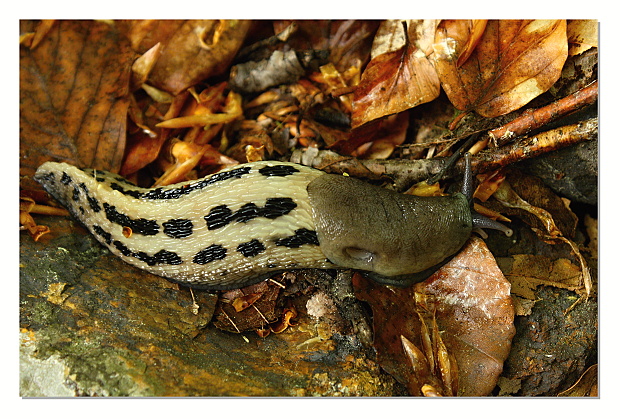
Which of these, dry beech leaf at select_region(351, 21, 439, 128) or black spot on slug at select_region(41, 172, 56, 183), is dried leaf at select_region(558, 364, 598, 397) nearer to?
dry beech leaf at select_region(351, 21, 439, 128)

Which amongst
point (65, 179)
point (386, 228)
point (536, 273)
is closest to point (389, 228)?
Answer: point (386, 228)

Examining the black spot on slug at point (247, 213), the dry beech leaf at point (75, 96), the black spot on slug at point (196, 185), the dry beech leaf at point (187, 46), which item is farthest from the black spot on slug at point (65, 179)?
the black spot on slug at point (247, 213)

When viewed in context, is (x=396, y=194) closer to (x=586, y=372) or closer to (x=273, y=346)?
(x=273, y=346)

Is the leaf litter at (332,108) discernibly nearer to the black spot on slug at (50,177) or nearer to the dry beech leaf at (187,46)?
the dry beech leaf at (187,46)

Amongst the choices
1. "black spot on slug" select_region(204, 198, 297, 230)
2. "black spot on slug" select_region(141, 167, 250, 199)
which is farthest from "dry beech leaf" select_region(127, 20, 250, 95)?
"black spot on slug" select_region(204, 198, 297, 230)

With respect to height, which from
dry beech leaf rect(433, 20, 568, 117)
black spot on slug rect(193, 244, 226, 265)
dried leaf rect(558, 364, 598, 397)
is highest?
dry beech leaf rect(433, 20, 568, 117)
